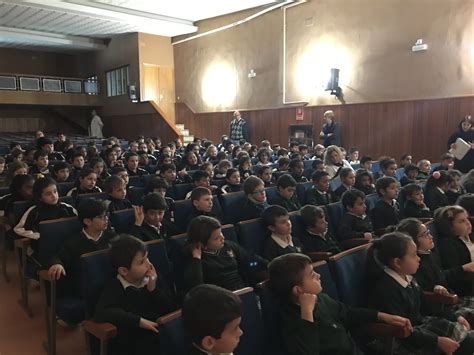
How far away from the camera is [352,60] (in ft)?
28.9

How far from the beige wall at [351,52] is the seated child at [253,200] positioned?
5782mm

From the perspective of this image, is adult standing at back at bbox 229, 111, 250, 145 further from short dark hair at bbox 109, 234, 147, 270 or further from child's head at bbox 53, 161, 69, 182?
short dark hair at bbox 109, 234, 147, 270

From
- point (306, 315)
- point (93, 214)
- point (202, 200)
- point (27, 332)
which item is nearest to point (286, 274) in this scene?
point (306, 315)

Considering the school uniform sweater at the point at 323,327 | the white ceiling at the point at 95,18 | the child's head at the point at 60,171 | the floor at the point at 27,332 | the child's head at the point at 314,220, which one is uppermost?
the white ceiling at the point at 95,18

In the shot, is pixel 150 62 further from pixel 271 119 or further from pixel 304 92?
pixel 304 92

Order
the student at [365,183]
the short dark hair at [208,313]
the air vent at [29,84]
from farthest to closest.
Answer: the air vent at [29,84] < the student at [365,183] < the short dark hair at [208,313]

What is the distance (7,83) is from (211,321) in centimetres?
1511

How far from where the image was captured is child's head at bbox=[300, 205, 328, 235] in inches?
112

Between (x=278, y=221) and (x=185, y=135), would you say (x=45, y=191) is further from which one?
(x=185, y=135)

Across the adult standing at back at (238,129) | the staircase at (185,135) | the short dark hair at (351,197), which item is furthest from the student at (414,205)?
the staircase at (185,135)

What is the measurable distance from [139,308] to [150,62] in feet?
40.1

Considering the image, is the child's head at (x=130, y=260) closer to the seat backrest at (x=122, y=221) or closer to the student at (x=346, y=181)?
the seat backrest at (x=122, y=221)

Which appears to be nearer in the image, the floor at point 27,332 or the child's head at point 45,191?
the floor at point 27,332

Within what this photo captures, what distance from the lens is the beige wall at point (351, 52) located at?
743 centimetres
